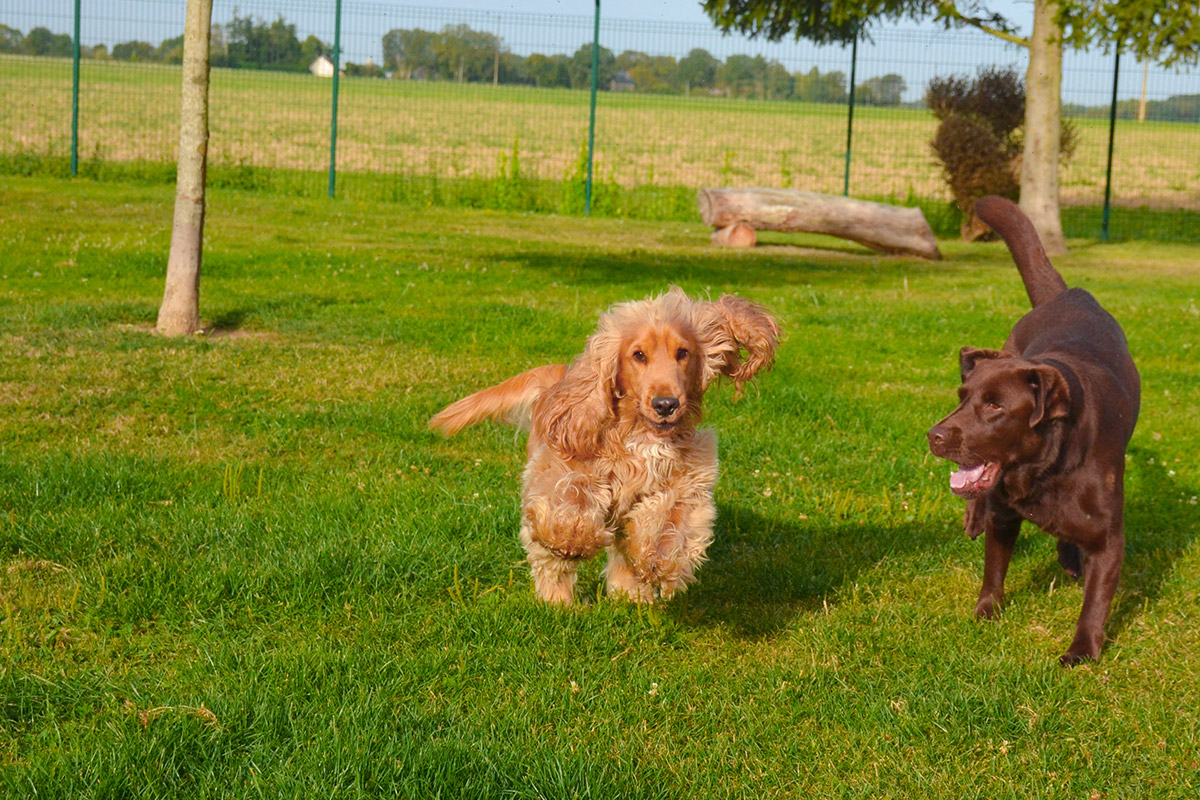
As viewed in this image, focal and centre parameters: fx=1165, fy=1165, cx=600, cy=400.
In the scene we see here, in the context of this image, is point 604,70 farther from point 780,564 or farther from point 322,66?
point 780,564

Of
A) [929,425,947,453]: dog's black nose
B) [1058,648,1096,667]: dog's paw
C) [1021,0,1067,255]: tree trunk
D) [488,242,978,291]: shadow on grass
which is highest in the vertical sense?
[1021,0,1067,255]: tree trunk

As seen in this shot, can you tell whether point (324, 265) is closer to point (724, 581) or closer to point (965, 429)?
point (724, 581)

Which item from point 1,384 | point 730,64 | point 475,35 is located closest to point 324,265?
point 1,384

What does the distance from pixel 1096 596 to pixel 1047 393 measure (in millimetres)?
814

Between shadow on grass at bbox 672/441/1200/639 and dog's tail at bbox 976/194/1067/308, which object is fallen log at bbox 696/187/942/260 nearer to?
shadow on grass at bbox 672/441/1200/639

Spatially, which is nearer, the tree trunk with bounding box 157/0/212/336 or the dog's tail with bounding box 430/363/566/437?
the dog's tail with bounding box 430/363/566/437

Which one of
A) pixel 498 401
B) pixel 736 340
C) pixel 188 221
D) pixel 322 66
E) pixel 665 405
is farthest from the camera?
pixel 322 66

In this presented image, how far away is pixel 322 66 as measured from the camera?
2056cm

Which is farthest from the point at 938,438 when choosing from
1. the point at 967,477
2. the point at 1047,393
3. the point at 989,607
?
the point at 989,607

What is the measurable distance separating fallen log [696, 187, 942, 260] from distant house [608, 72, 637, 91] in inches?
214

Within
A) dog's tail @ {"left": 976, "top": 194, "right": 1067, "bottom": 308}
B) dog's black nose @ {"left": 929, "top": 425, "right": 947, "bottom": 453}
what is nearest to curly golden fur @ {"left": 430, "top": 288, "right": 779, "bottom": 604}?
dog's black nose @ {"left": 929, "top": 425, "right": 947, "bottom": 453}

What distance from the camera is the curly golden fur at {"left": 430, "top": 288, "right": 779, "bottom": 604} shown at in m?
4.11

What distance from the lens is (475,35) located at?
862 inches

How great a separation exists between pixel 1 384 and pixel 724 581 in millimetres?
4579
